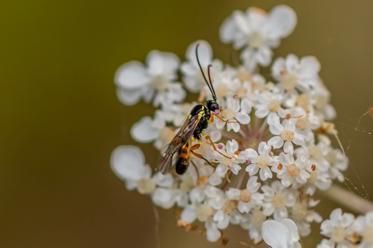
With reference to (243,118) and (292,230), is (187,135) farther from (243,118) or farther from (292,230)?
(292,230)

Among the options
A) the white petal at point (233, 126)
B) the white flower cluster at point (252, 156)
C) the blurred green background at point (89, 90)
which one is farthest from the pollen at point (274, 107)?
the blurred green background at point (89, 90)

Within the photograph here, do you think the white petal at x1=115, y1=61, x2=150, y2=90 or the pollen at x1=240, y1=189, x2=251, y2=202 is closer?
the pollen at x1=240, y1=189, x2=251, y2=202

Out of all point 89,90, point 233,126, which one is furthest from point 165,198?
point 89,90

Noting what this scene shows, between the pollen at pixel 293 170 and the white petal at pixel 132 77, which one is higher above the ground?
the white petal at pixel 132 77

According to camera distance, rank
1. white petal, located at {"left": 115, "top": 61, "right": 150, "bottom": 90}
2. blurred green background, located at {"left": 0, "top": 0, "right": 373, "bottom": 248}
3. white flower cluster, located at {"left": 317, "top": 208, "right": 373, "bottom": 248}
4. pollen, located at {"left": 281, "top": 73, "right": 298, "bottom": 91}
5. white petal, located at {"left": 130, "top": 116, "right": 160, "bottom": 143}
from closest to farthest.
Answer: white flower cluster, located at {"left": 317, "top": 208, "right": 373, "bottom": 248}, pollen, located at {"left": 281, "top": 73, "right": 298, "bottom": 91}, white petal, located at {"left": 130, "top": 116, "right": 160, "bottom": 143}, white petal, located at {"left": 115, "top": 61, "right": 150, "bottom": 90}, blurred green background, located at {"left": 0, "top": 0, "right": 373, "bottom": 248}

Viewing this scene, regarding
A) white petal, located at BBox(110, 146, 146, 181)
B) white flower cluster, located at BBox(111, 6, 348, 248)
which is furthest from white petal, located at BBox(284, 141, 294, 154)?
white petal, located at BBox(110, 146, 146, 181)

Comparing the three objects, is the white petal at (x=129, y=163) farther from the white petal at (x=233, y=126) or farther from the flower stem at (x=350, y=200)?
the flower stem at (x=350, y=200)

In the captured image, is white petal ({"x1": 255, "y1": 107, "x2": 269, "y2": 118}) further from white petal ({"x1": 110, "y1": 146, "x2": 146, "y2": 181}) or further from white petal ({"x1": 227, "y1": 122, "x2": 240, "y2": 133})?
white petal ({"x1": 110, "y1": 146, "x2": 146, "y2": 181})
